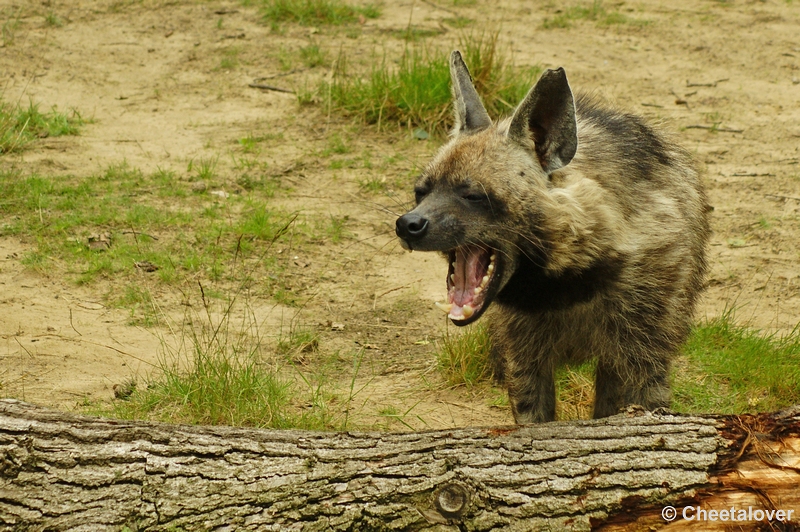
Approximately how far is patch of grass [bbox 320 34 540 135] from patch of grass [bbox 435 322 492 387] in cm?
260

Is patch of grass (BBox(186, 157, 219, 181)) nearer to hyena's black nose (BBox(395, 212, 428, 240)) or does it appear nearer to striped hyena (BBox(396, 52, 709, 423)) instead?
striped hyena (BBox(396, 52, 709, 423))

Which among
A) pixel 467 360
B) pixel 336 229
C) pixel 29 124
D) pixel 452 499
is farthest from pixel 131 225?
pixel 452 499

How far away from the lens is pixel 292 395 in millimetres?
4000

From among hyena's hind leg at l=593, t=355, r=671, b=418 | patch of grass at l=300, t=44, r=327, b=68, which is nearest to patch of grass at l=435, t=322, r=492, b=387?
hyena's hind leg at l=593, t=355, r=671, b=418

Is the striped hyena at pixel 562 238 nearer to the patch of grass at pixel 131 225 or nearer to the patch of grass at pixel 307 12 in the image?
the patch of grass at pixel 131 225

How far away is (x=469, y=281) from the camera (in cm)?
330

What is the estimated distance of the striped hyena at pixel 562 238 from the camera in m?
3.18

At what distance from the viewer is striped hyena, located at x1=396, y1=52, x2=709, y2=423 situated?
3.18 m

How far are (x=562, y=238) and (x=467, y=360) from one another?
145 cm

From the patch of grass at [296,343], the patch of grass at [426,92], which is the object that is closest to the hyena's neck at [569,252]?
the patch of grass at [296,343]

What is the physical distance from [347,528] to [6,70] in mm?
6328

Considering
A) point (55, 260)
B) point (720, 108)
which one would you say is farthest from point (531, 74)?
point (55, 260)

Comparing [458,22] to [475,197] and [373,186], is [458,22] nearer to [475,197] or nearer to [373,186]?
[373,186]

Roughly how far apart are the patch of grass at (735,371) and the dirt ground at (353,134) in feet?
1.01
